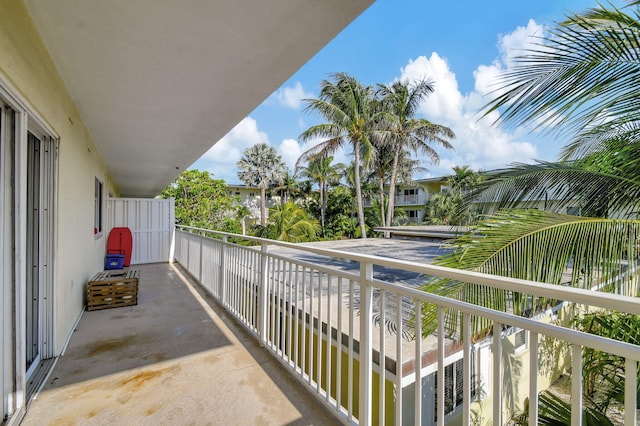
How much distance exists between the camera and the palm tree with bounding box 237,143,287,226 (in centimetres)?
2277

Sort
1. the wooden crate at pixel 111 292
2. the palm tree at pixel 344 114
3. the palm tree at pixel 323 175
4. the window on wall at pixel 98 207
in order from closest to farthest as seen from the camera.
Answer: the wooden crate at pixel 111 292, the window on wall at pixel 98 207, the palm tree at pixel 344 114, the palm tree at pixel 323 175

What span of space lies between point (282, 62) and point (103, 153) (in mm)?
4467

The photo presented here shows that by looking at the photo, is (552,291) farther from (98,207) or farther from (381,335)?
(98,207)

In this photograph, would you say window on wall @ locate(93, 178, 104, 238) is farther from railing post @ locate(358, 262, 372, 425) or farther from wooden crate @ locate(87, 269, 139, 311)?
railing post @ locate(358, 262, 372, 425)

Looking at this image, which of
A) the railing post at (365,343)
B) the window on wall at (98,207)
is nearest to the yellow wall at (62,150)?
the window on wall at (98,207)

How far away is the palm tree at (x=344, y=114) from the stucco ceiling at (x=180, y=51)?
10.8m

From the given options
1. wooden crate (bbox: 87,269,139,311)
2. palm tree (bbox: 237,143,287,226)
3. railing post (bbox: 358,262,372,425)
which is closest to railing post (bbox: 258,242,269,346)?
railing post (bbox: 358,262,372,425)

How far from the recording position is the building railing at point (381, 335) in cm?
89

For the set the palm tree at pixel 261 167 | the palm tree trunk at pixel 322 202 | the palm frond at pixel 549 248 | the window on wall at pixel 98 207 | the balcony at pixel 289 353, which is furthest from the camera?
the palm tree at pixel 261 167

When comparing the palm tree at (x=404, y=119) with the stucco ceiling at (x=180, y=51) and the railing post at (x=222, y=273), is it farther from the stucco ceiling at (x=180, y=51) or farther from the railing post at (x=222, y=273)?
the stucco ceiling at (x=180, y=51)

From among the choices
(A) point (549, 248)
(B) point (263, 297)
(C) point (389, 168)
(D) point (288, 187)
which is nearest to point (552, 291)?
(A) point (549, 248)

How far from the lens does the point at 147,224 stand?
8.09 metres

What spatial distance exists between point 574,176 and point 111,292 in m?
Result: 5.32

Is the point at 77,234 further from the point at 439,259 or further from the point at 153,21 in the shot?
the point at 439,259
